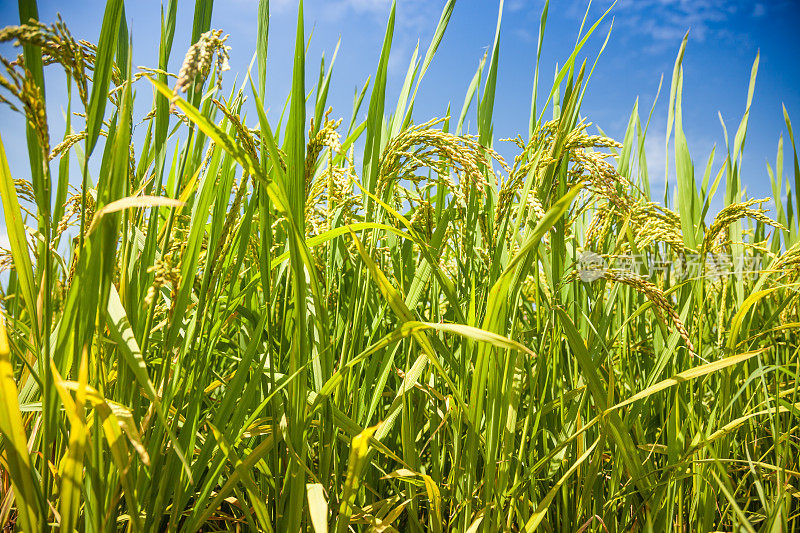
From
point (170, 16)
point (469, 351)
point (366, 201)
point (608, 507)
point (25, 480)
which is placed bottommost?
point (608, 507)

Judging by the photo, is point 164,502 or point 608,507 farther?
point 608,507

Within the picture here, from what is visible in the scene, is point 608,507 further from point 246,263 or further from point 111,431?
point 246,263

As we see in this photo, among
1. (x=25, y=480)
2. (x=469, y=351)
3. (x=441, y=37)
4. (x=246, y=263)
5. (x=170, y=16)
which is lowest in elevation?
(x=25, y=480)

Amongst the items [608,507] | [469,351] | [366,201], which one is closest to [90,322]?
[366,201]

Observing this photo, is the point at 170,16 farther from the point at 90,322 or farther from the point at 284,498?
the point at 284,498

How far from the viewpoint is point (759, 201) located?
124 cm

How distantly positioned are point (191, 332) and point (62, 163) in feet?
1.19

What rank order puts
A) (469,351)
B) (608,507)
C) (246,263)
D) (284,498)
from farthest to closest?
1. (246,263)
2. (608,507)
3. (469,351)
4. (284,498)

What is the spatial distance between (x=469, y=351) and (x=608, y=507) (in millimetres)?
620

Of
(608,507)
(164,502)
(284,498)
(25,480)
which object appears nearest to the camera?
(25,480)

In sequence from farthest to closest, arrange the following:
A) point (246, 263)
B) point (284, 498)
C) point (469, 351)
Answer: point (246, 263), point (469, 351), point (284, 498)

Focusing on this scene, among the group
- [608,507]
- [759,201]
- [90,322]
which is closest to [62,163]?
[90,322]

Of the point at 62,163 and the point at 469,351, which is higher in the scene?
the point at 62,163

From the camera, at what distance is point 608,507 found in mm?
1202
